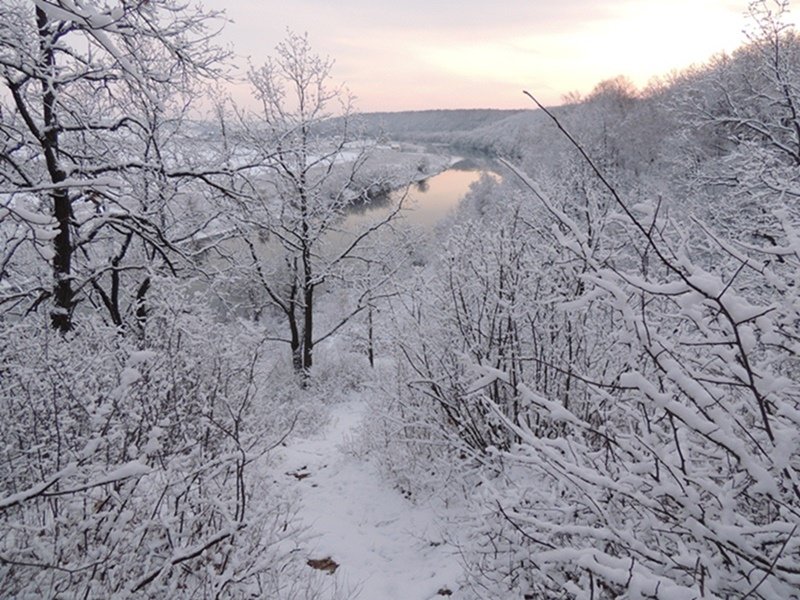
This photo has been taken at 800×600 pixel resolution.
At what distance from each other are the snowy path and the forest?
4 cm

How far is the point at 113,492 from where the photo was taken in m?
2.57

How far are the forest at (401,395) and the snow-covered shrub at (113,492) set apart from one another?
1.1 inches

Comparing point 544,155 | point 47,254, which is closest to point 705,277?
point 47,254

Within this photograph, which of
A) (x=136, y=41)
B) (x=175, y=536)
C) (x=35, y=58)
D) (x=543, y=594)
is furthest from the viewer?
(x=136, y=41)

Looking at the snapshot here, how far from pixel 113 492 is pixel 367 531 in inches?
144

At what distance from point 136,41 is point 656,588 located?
6.05 m

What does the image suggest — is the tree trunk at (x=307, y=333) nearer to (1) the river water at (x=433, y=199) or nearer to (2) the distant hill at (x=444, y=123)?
(1) the river water at (x=433, y=199)

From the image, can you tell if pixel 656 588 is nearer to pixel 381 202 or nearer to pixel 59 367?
pixel 59 367

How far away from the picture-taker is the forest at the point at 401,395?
1527mm

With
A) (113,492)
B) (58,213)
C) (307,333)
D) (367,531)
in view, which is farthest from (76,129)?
(307,333)

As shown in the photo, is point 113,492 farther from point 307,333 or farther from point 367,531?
point 307,333

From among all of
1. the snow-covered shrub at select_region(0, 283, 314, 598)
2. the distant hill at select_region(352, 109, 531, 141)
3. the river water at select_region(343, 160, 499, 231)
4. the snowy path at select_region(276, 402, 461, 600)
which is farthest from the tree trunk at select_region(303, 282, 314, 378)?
the distant hill at select_region(352, 109, 531, 141)

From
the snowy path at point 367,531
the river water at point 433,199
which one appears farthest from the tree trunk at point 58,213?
the river water at point 433,199

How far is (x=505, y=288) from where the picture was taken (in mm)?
5180
